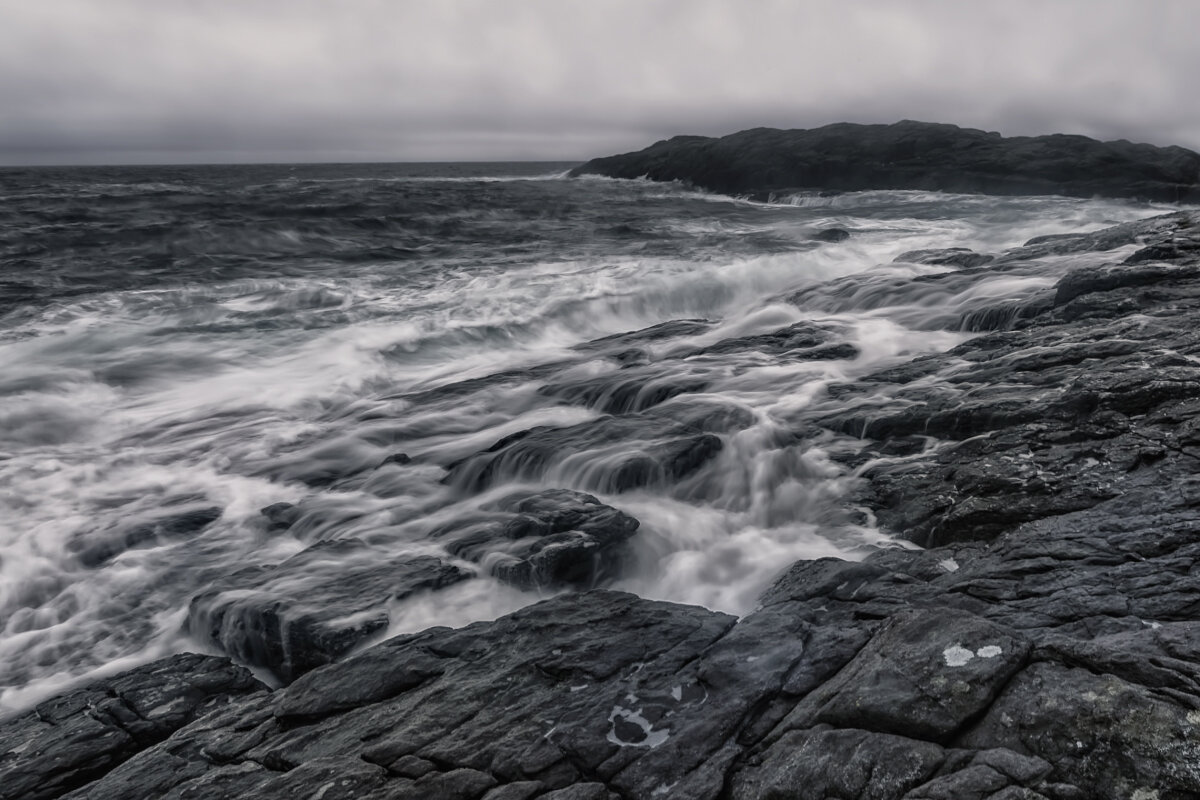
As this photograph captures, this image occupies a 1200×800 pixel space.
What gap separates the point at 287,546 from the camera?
7.35 meters

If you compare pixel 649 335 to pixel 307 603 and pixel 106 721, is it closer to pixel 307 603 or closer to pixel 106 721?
pixel 307 603

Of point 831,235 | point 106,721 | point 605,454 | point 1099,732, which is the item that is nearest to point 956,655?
point 1099,732

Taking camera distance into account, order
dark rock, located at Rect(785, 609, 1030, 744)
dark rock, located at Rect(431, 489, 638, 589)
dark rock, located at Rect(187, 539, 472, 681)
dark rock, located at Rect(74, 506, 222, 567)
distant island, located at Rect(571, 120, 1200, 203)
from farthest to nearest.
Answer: distant island, located at Rect(571, 120, 1200, 203) < dark rock, located at Rect(74, 506, 222, 567) < dark rock, located at Rect(431, 489, 638, 589) < dark rock, located at Rect(187, 539, 472, 681) < dark rock, located at Rect(785, 609, 1030, 744)

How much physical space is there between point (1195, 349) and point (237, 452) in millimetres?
9699

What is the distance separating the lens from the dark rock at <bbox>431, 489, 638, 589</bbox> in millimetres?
6152

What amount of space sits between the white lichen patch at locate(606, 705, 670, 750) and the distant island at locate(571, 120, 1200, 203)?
136ft

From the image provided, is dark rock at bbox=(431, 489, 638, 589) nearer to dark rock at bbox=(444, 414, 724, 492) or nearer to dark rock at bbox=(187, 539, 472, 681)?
dark rock at bbox=(187, 539, 472, 681)

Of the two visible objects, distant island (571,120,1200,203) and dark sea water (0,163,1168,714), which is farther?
distant island (571,120,1200,203)

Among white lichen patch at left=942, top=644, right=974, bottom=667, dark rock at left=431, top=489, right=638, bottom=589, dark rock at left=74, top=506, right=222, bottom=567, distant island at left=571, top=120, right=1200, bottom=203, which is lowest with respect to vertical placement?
dark rock at left=74, top=506, right=222, bottom=567

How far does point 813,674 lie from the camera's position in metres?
3.85

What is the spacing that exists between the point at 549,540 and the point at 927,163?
45841 mm

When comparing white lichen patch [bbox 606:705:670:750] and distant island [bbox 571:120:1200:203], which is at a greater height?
distant island [bbox 571:120:1200:203]

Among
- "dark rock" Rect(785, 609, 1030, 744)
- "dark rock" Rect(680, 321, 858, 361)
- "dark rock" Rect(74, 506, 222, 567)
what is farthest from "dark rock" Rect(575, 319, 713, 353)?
"dark rock" Rect(785, 609, 1030, 744)

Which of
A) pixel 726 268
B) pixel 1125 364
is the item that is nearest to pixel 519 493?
pixel 1125 364
